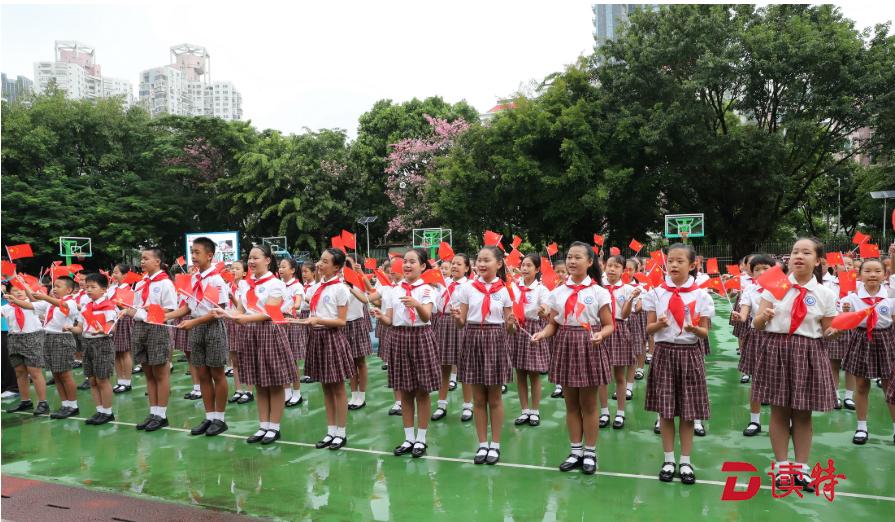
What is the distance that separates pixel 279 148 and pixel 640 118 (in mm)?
14557

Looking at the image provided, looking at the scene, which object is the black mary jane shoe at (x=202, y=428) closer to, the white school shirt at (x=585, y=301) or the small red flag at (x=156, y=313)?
the small red flag at (x=156, y=313)

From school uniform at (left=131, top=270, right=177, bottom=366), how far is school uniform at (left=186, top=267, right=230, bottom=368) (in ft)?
1.13

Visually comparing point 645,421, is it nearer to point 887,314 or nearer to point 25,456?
point 887,314

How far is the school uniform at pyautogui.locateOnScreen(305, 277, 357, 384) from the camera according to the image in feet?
14.2

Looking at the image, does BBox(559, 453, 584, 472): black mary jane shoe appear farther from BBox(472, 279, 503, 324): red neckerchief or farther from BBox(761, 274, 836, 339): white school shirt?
BBox(761, 274, 836, 339): white school shirt

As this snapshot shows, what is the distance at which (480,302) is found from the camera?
160 inches

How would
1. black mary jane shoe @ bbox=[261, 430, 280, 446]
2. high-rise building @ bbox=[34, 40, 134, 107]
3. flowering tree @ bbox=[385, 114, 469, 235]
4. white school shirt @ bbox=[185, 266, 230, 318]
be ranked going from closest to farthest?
black mary jane shoe @ bbox=[261, 430, 280, 446], white school shirt @ bbox=[185, 266, 230, 318], flowering tree @ bbox=[385, 114, 469, 235], high-rise building @ bbox=[34, 40, 134, 107]

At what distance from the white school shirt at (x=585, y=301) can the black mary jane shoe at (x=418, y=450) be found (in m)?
1.32

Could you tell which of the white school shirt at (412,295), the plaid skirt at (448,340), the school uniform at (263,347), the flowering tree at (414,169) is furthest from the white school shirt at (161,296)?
the flowering tree at (414,169)

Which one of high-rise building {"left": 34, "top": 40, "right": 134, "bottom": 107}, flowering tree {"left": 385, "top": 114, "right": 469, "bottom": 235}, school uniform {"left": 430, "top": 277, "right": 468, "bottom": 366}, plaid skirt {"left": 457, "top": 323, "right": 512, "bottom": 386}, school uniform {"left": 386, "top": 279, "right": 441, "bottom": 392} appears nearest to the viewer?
plaid skirt {"left": 457, "top": 323, "right": 512, "bottom": 386}

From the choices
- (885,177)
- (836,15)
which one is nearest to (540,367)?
(836,15)

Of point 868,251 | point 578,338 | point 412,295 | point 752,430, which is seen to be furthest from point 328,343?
point 868,251

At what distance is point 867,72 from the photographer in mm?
14438

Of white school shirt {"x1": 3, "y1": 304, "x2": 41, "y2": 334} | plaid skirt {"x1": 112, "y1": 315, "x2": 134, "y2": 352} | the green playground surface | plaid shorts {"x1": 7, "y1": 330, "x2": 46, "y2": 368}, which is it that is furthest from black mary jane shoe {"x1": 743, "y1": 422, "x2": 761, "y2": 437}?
white school shirt {"x1": 3, "y1": 304, "x2": 41, "y2": 334}
